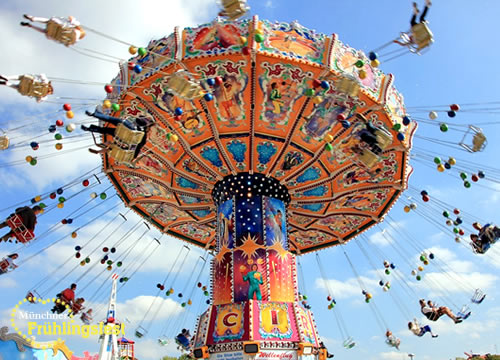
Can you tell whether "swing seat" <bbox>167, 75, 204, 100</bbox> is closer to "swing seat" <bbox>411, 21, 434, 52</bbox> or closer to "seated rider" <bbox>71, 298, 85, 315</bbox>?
"swing seat" <bbox>411, 21, 434, 52</bbox>

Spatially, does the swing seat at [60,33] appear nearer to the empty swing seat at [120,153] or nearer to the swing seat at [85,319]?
the empty swing seat at [120,153]

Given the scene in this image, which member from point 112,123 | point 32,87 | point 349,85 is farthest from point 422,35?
point 32,87

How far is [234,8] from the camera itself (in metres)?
8.94

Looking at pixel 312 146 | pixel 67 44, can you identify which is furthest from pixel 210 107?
pixel 67 44

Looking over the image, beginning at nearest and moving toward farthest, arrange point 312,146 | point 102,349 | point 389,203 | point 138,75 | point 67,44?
point 67,44 < point 138,75 < point 312,146 < point 389,203 < point 102,349

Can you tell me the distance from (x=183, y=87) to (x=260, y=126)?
3.17 metres

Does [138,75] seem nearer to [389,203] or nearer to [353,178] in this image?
[353,178]

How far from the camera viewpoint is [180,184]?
1420 cm

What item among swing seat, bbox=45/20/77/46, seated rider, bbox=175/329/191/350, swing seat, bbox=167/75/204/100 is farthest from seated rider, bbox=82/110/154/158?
seated rider, bbox=175/329/191/350

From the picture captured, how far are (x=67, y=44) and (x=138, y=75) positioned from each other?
Answer: 2.29m

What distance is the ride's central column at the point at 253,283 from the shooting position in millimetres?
10820

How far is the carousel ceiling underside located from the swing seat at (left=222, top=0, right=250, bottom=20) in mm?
890

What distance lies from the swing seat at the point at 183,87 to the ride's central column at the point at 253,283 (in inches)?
165

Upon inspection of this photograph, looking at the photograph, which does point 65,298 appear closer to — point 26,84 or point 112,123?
point 112,123
